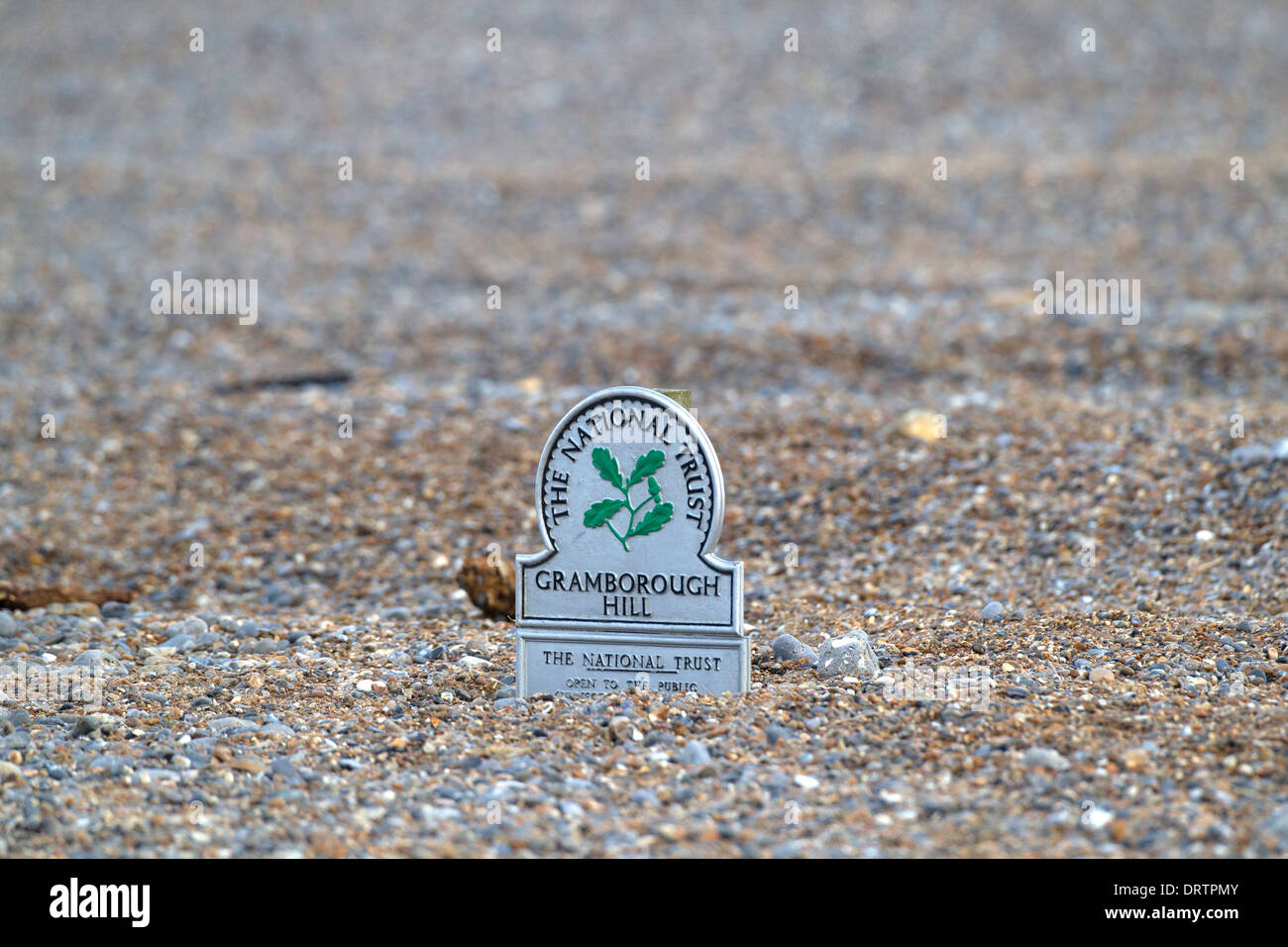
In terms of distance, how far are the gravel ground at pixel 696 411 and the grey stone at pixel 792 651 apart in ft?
0.22

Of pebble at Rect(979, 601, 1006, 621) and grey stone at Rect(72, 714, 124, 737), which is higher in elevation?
pebble at Rect(979, 601, 1006, 621)

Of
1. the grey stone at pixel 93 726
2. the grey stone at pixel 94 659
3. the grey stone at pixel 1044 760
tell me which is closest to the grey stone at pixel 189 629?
the grey stone at pixel 94 659

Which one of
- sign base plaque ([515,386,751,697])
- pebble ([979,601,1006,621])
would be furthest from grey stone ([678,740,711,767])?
pebble ([979,601,1006,621])

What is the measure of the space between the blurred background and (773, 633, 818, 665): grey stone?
85 centimetres

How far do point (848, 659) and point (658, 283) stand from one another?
27.8 ft

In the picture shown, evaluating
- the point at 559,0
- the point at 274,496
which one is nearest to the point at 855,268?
the point at 274,496

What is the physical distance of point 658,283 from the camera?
13281mm

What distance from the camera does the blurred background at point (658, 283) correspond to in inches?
296

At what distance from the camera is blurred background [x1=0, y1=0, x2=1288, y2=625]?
24.7 ft

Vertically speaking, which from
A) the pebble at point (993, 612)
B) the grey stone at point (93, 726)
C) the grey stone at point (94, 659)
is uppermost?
the pebble at point (993, 612)

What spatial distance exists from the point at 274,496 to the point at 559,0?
59.1 feet

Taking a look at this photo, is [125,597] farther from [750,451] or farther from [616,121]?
[616,121]

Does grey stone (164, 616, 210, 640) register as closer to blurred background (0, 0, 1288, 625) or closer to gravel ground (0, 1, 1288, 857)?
gravel ground (0, 1, 1288, 857)

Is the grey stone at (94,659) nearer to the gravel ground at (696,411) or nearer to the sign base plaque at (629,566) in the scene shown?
the gravel ground at (696,411)
